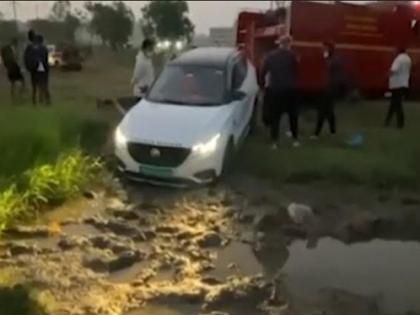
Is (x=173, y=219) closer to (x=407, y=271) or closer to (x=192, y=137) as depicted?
(x=192, y=137)

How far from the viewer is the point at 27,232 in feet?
28.5

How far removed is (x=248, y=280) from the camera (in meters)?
7.26

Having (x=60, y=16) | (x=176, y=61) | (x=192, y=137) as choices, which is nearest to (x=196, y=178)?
(x=192, y=137)

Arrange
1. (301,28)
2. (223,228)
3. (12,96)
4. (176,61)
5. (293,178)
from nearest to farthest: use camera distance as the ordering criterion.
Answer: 1. (223,228)
2. (293,178)
3. (176,61)
4. (301,28)
5. (12,96)

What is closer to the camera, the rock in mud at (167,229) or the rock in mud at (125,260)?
the rock in mud at (125,260)

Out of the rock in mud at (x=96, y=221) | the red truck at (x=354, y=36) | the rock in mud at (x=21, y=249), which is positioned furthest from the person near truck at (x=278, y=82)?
the rock in mud at (x=21, y=249)

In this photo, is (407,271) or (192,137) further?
(192,137)

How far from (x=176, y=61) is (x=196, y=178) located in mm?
2725

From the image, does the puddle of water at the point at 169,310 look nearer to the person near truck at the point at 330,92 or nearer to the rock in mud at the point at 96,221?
the rock in mud at the point at 96,221

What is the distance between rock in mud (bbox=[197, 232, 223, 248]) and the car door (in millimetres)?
3484

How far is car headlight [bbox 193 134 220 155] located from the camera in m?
10.8

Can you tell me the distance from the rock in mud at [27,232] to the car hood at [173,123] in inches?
96.7

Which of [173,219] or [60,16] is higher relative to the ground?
[173,219]

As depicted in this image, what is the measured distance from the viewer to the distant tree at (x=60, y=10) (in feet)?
258
